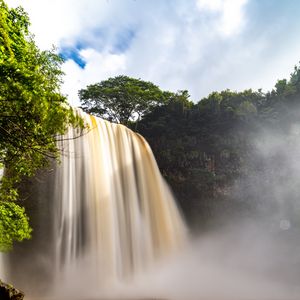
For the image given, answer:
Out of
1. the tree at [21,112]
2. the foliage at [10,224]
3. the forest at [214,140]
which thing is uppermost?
the forest at [214,140]

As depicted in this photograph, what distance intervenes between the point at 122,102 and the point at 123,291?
18.6 metres

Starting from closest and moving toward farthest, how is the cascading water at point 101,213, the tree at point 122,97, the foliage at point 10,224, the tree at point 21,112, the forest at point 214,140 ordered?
the tree at point 21,112, the foliage at point 10,224, the cascading water at point 101,213, the forest at point 214,140, the tree at point 122,97

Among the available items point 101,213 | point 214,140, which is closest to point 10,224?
point 101,213

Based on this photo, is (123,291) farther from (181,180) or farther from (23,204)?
(181,180)

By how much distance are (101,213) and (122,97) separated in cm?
1582

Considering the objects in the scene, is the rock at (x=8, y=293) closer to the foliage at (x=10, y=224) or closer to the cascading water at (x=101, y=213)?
→ the foliage at (x=10, y=224)

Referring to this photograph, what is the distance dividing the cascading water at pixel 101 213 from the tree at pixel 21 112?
336 centimetres

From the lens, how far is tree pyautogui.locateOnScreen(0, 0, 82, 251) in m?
4.76

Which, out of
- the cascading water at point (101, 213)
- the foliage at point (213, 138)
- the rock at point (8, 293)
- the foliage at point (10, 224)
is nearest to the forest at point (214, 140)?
the foliage at point (213, 138)

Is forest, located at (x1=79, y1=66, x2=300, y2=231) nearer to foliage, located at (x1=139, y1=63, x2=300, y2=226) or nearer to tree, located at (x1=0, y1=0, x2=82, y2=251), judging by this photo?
foliage, located at (x1=139, y1=63, x2=300, y2=226)

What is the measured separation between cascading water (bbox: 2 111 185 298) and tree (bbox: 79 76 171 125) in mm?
10316

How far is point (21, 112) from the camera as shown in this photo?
5.19 metres

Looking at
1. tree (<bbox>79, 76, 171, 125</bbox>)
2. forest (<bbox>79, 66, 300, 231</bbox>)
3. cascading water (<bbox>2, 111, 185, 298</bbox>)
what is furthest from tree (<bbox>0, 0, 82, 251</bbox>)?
tree (<bbox>79, 76, 171, 125</bbox>)

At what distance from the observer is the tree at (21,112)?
4762mm
